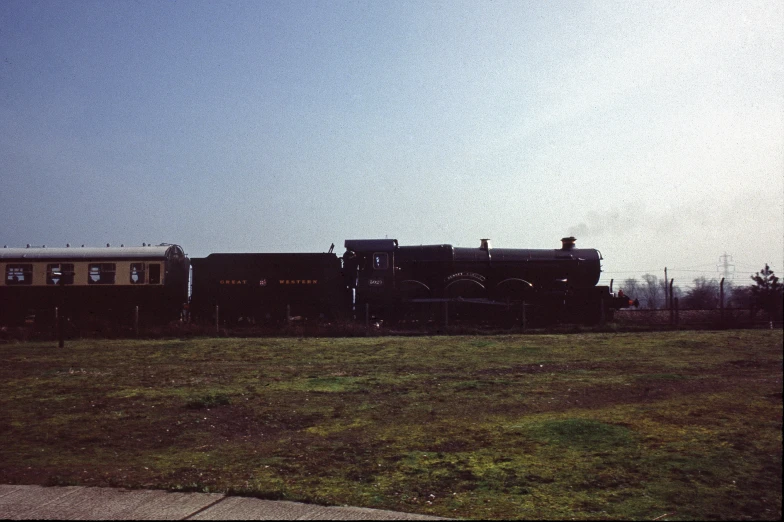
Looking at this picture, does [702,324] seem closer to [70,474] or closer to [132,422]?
[132,422]

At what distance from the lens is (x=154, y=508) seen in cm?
417

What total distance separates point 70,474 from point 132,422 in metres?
1.99

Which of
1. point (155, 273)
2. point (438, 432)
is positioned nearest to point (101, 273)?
point (155, 273)

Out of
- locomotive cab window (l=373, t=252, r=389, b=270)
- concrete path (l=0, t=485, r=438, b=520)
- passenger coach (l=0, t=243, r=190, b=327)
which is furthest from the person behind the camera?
passenger coach (l=0, t=243, r=190, b=327)

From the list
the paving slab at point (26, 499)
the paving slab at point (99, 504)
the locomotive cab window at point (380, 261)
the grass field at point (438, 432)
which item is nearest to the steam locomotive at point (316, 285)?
the locomotive cab window at point (380, 261)

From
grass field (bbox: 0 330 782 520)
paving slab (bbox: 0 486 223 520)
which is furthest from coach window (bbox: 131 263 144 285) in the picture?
paving slab (bbox: 0 486 223 520)

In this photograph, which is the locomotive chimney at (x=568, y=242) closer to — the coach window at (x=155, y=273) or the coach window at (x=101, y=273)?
the coach window at (x=155, y=273)

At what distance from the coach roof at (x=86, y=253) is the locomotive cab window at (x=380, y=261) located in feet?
28.2

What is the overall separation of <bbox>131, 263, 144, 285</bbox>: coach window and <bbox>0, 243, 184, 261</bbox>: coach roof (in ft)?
1.22

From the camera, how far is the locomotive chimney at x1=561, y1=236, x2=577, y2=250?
26.6 meters

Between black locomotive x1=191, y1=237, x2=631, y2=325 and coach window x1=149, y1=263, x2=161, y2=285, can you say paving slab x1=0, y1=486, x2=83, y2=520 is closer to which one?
black locomotive x1=191, y1=237, x2=631, y2=325

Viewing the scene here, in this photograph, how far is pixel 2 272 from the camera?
1006 inches

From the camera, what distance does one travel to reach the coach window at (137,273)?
25.2 meters

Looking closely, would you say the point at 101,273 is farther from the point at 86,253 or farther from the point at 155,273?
Answer: the point at 155,273
